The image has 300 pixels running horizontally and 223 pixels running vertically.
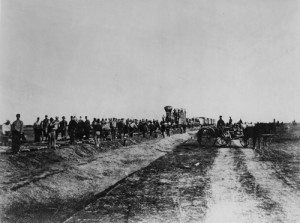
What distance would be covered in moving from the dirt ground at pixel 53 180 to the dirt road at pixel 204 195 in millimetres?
836

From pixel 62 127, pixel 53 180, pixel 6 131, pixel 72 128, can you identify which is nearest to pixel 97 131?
pixel 72 128

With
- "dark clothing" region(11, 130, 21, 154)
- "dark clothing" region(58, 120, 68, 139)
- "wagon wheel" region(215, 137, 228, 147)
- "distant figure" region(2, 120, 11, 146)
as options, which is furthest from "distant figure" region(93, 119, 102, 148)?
"wagon wheel" region(215, 137, 228, 147)

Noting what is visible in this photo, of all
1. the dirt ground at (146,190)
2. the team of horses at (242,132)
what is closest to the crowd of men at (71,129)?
the dirt ground at (146,190)

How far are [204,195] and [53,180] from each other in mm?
4730

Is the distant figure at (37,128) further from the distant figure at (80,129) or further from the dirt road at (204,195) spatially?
the dirt road at (204,195)

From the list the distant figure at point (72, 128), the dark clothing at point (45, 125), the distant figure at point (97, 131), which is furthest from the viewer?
the distant figure at point (97, 131)

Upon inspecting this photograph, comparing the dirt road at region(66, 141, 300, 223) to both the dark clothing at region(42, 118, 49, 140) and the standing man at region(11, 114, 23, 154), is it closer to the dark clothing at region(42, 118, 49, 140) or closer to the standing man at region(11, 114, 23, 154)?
the standing man at region(11, 114, 23, 154)

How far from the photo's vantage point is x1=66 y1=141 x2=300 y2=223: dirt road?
28.3ft

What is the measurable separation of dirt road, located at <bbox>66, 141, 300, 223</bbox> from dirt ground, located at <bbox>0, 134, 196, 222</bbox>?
32.9 inches

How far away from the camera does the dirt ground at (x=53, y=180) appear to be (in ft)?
30.2

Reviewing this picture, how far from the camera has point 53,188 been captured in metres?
11.4

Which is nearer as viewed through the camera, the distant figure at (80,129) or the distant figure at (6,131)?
the distant figure at (6,131)

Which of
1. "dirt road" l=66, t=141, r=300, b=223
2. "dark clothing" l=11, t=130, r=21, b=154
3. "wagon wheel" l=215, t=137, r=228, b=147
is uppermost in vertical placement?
"dark clothing" l=11, t=130, r=21, b=154

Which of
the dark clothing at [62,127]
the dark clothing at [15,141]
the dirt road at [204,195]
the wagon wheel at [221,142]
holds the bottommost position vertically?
the dirt road at [204,195]
